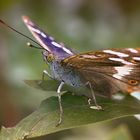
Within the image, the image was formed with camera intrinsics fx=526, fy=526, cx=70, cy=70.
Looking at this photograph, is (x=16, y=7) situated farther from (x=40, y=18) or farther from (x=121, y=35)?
(x=121, y=35)

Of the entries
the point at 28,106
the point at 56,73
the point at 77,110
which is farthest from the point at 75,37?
the point at 77,110

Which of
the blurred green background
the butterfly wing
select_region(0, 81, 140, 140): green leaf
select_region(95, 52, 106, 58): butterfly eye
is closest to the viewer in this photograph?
select_region(0, 81, 140, 140): green leaf

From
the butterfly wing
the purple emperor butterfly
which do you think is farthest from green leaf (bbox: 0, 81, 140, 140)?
the butterfly wing

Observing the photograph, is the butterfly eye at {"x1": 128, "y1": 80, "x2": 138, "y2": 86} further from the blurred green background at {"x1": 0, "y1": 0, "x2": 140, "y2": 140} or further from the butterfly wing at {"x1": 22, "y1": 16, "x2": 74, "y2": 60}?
the blurred green background at {"x1": 0, "y1": 0, "x2": 140, "y2": 140}

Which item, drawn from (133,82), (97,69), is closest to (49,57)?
(97,69)

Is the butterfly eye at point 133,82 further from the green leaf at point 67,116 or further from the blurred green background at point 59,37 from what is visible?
the blurred green background at point 59,37

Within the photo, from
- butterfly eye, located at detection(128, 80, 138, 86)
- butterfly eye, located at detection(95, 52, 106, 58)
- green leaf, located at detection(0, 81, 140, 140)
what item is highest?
butterfly eye, located at detection(95, 52, 106, 58)
